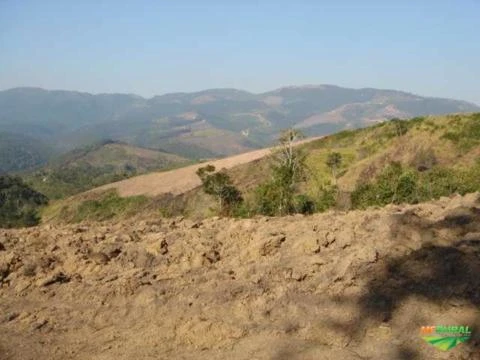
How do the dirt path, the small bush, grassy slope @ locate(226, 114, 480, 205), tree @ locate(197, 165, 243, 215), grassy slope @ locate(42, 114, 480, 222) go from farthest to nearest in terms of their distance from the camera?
the dirt path → grassy slope @ locate(42, 114, 480, 222) → grassy slope @ locate(226, 114, 480, 205) → tree @ locate(197, 165, 243, 215) → the small bush

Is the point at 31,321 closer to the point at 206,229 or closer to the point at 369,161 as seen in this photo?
the point at 206,229

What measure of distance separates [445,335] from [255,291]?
122 inches

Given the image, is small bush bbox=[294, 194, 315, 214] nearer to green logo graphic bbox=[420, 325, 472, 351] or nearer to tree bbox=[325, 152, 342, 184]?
green logo graphic bbox=[420, 325, 472, 351]

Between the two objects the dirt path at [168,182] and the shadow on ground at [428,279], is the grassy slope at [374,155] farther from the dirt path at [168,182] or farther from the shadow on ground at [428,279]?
the shadow on ground at [428,279]

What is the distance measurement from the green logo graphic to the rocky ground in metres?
0.11

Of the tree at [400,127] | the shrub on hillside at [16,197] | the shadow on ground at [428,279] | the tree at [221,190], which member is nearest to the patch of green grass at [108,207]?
the shrub on hillside at [16,197]

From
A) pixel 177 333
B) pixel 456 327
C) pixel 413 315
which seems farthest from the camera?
pixel 177 333

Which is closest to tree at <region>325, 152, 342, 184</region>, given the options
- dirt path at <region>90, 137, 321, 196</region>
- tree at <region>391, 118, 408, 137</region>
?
tree at <region>391, 118, 408, 137</region>

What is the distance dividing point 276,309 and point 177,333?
5.22ft

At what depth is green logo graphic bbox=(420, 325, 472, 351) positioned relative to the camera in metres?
7.10

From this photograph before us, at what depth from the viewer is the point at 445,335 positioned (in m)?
7.25

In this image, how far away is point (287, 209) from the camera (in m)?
31.8

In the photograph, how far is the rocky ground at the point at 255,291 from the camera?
775cm

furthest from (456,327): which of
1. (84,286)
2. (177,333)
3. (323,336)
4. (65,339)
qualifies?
(84,286)
